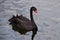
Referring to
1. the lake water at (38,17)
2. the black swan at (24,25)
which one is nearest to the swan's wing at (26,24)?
the black swan at (24,25)

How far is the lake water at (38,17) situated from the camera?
6434 millimetres

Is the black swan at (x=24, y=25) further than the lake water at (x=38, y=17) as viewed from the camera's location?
Yes

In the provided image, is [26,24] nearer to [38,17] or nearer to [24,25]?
[24,25]

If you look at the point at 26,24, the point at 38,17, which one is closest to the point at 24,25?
the point at 26,24

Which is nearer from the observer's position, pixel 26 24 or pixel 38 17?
pixel 26 24

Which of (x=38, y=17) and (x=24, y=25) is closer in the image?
(x=24, y=25)

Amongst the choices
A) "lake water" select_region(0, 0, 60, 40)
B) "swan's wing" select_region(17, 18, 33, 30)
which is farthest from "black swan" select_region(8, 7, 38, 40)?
"lake water" select_region(0, 0, 60, 40)

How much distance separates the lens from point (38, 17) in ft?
25.4

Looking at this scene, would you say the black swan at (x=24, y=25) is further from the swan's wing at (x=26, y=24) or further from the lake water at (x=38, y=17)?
the lake water at (x=38, y=17)

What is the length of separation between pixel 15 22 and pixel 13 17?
0.17m

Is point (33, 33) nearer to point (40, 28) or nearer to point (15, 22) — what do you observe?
point (40, 28)

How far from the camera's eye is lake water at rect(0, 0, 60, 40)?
6.43 m

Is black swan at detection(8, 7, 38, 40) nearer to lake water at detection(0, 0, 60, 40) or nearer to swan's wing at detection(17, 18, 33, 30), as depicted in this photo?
swan's wing at detection(17, 18, 33, 30)

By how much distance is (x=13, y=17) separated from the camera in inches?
287
